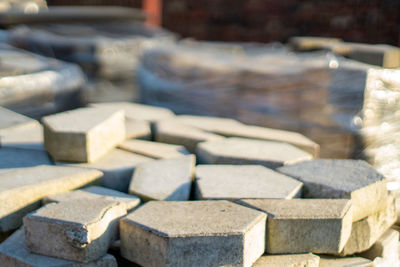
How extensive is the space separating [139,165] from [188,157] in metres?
0.19

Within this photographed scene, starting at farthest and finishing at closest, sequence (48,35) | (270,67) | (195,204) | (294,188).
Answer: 1. (48,35)
2. (270,67)
3. (294,188)
4. (195,204)

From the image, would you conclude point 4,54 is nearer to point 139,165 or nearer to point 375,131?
point 139,165

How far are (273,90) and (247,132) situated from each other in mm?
328

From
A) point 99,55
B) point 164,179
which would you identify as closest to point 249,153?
point 164,179

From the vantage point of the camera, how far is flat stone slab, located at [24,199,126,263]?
1.07m

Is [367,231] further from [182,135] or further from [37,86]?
[37,86]

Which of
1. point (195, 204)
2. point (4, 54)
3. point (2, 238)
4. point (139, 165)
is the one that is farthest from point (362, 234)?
point (4, 54)

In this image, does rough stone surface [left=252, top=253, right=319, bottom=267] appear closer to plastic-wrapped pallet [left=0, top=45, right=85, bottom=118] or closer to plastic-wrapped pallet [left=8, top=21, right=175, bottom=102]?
plastic-wrapped pallet [left=0, top=45, right=85, bottom=118]

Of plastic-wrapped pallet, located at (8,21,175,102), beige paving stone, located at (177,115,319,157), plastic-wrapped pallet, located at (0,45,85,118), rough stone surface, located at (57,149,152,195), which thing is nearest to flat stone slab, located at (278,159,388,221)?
beige paving stone, located at (177,115,319,157)

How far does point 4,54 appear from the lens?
2.56m

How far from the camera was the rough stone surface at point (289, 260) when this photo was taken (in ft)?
3.76

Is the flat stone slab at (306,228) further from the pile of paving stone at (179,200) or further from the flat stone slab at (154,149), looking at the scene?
the flat stone slab at (154,149)

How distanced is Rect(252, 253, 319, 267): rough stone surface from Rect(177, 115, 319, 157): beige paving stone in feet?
2.27

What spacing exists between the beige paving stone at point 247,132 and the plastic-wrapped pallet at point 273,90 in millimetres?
119
